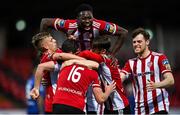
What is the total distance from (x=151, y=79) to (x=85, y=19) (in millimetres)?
1363

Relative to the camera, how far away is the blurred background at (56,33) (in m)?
20.9

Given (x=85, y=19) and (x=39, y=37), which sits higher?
(x=85, y=19)

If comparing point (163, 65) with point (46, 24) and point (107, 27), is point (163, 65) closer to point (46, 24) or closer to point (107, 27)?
point (107, 27)

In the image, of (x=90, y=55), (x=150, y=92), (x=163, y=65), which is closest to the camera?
(x=90, y=55)

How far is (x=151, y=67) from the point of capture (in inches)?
322

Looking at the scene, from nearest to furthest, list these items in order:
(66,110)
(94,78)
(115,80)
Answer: (66,110), (94,78), (115,80)

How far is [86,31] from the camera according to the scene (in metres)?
8.18

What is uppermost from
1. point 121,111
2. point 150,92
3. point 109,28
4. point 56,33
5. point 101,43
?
point 56,33

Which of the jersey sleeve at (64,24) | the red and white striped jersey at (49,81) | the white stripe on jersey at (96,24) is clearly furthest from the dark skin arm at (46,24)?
the white stripe on jersey at (96,24)

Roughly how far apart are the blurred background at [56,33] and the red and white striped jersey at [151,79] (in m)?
12.2

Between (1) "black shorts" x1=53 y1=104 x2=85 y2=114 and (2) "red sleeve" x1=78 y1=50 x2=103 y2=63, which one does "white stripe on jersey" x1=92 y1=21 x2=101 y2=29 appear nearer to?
(2) "red sleeve" x1=78 y1=50 x2=103 y2=63

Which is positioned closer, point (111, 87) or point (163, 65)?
point (111, 87)

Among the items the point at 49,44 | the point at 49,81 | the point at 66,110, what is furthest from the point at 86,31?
the point at 66,110

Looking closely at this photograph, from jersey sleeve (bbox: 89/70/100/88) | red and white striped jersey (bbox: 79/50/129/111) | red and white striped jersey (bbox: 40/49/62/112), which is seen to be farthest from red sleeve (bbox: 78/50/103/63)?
red and white striped jersey (bbox: 40/49/62/112)
